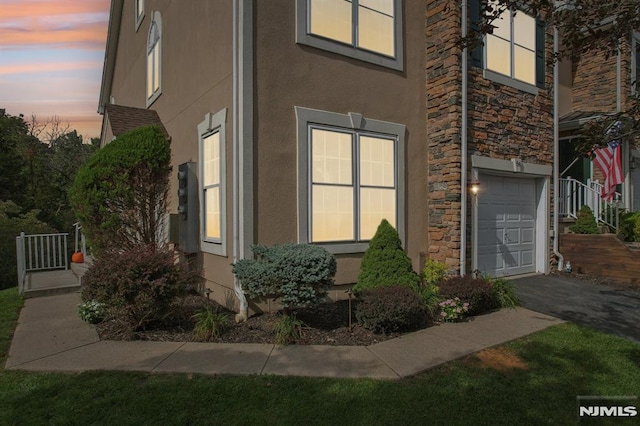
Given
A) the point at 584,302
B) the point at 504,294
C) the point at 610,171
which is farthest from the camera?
the point at 610,171

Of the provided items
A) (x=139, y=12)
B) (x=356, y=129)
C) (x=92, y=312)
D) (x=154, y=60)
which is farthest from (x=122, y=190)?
(x=139, y=12)

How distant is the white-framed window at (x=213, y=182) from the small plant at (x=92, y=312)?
188cm

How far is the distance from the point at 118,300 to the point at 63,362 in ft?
3.05

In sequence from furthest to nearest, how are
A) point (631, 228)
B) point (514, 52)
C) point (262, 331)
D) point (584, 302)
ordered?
1. point (631, 228)
2. point (514, 52)
3. point (584, 302)
4. point (262, 331)

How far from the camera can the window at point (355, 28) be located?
6344 millimetres

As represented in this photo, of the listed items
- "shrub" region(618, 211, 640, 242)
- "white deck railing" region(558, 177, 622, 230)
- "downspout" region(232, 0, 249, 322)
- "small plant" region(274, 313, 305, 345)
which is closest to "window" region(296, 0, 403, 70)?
"downspout" region(232, 0, 249, 322)

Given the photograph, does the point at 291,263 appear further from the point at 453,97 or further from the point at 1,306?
the point at 1,306

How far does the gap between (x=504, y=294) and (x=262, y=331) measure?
430 cm

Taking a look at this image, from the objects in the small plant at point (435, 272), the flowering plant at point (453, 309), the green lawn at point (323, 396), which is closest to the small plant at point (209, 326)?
the green lawn at point (323, 396)

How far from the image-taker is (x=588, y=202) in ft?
33.6

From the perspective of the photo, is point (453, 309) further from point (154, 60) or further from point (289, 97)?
point (154, 60)

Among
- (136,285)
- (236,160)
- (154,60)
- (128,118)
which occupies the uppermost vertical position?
(154,60)

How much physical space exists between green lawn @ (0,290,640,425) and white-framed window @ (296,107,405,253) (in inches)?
118

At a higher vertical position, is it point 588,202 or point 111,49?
point 111,49
